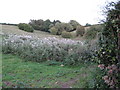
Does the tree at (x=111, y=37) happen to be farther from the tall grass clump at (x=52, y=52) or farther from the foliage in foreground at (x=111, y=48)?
the tall grass clump at (x=52, y=52)

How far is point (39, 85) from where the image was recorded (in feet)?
13.1

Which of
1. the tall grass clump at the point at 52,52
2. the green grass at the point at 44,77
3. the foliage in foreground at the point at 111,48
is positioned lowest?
the green grass at the point at 44,77

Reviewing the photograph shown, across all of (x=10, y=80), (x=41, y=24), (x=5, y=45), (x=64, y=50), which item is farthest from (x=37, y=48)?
(x=41, y=24)

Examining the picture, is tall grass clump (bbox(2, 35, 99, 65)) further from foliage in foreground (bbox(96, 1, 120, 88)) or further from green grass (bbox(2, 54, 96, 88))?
foliage in foreground (bbox(96, 1, 120, 88))

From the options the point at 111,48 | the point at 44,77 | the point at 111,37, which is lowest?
the point at 44,77

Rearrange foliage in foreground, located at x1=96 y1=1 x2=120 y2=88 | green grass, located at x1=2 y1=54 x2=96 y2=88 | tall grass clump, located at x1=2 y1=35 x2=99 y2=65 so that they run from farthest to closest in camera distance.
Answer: tall grass clump, located at x1=2 y1=35 x2=99 y2=65 → green grass, located at x1=2 y1=54 x2=96 y2=88 → foliage in foreground, located at x1=96 y1=1 x2=120 y2=88

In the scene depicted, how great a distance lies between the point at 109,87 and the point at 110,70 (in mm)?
504

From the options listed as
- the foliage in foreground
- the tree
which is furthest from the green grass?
the tree

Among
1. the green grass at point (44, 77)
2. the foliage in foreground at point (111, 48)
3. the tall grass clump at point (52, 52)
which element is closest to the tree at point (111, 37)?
the foliage in foreground at point (111, 48)

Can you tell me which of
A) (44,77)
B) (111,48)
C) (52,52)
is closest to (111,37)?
(111,48)

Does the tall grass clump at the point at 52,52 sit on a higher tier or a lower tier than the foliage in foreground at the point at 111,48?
lower

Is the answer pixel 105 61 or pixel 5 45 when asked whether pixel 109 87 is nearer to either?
pixel 105 61

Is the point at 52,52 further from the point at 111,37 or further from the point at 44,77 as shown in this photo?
the point at 111,37

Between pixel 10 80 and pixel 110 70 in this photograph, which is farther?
pixel 10 80
